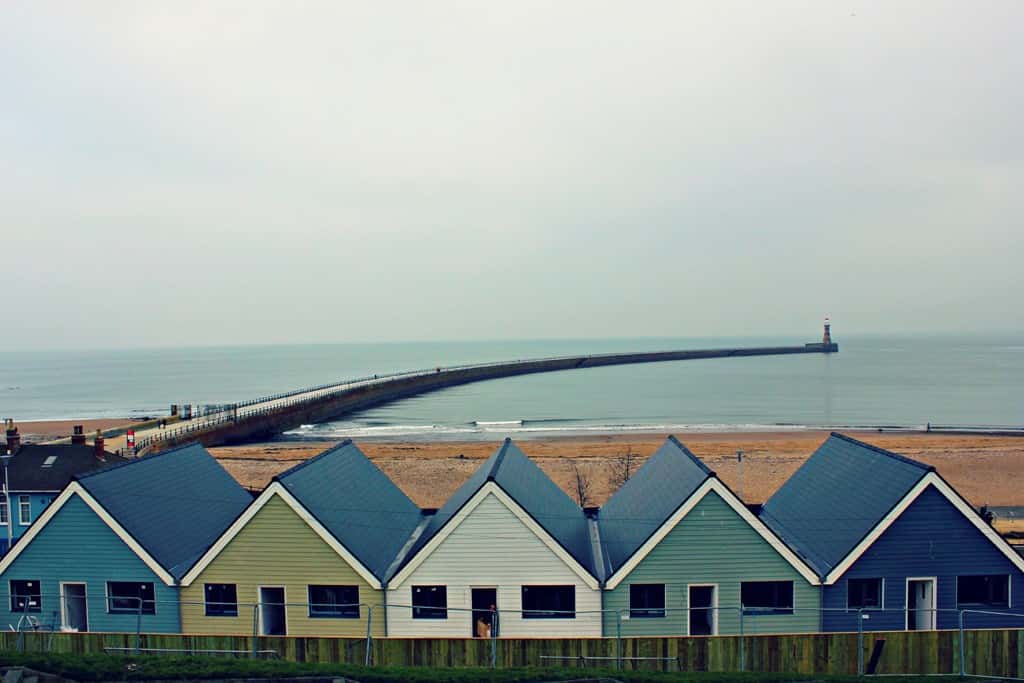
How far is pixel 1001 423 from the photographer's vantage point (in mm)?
71562

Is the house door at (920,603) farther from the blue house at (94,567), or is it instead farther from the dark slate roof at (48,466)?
the dark slate roof at (48,466)

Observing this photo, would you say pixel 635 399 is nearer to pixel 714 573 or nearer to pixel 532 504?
pixel 532 504

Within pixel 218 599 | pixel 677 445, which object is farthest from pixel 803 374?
pixel 218 599

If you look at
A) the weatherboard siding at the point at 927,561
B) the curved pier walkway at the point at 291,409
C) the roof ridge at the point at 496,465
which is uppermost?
the roof ridge at the point at 496,465

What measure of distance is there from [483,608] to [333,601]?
3.27m

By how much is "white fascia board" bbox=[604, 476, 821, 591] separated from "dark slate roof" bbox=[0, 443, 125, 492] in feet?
62.6

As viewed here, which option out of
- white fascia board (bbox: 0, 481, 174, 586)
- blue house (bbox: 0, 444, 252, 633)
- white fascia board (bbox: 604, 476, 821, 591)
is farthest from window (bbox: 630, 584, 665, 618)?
white fascia board (bbox: 0, 481, 174, 586)

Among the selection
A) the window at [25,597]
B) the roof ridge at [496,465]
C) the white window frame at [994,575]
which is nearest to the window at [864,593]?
the white window frame at [994,575]

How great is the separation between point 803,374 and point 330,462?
470ft

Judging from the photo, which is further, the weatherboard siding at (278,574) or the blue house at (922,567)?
the weatherboard siding at (278,574)

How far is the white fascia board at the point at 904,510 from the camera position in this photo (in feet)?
45.5

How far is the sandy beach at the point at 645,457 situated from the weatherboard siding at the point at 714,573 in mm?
19218

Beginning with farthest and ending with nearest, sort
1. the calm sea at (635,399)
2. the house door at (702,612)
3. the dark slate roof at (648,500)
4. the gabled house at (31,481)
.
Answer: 1. the calm sea at (635,399)
2. the gabled house at (31,481)
3. the dark slate roof at (648,500)
4. the house door at (702,612)

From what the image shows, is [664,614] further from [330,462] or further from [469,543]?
[330,462]
